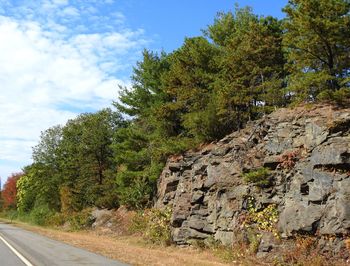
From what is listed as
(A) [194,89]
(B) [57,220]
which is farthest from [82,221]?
(A) [194,89]

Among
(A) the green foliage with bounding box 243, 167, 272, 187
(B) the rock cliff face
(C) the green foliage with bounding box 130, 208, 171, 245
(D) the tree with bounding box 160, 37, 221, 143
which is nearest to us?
(B) the rock cliff face

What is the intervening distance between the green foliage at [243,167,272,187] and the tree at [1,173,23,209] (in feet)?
315

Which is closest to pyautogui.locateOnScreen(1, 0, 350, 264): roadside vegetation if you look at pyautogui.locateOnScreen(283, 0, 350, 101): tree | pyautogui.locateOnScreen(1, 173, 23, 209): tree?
pyautogui.locateOnScreen(283, 0, 350, 101): tree

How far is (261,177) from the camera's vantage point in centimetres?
1941

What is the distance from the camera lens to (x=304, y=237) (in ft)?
52.9

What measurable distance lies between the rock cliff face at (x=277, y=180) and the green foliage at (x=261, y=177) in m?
0.05

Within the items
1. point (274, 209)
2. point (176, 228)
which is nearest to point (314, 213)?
point (274, 209)

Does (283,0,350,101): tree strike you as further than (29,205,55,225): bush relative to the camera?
No

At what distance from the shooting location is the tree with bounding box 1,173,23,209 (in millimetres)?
107625

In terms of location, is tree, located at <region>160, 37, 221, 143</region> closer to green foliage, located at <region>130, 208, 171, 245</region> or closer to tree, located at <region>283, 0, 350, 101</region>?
green foliage, located at <region>130, 208, 171, 245</region>

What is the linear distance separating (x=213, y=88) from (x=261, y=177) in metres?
11.1

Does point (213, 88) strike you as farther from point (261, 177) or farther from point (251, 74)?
point (261, 177)

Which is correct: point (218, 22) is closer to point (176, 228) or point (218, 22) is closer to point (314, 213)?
point (176, 228)

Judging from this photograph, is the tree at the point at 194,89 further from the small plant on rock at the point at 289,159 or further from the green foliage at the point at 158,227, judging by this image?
the small plant on rock at the point at 289,159
